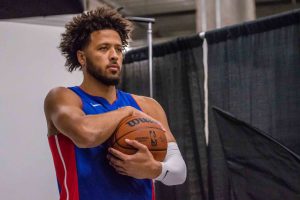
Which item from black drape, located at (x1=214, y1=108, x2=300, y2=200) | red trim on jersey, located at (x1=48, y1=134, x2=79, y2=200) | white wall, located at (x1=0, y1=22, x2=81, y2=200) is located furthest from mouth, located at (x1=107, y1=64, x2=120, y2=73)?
black drape, located at (x1=214, y1=108, x2=300, y2=200)

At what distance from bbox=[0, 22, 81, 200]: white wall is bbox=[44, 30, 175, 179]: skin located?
2.78ft

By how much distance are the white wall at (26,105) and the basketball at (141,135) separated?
1174 mm

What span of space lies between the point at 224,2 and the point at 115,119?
281 cm

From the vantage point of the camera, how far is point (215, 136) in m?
3.33

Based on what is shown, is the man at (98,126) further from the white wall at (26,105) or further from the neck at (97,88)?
the white wall at (26,105)

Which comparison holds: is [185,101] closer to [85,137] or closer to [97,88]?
[97,88]

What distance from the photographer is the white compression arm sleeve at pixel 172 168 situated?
2.02m

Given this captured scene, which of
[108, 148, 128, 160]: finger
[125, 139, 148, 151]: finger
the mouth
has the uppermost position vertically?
the mouth

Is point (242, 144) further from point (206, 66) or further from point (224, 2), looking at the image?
point (224, 2)

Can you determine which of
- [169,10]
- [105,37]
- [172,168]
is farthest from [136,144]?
[169,10]

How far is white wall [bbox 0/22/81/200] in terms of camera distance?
111 inches

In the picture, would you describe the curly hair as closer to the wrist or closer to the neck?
the neck

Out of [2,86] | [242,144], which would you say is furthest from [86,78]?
[242,144]

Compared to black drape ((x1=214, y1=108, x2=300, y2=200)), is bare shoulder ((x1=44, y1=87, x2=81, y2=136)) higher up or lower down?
higher up
